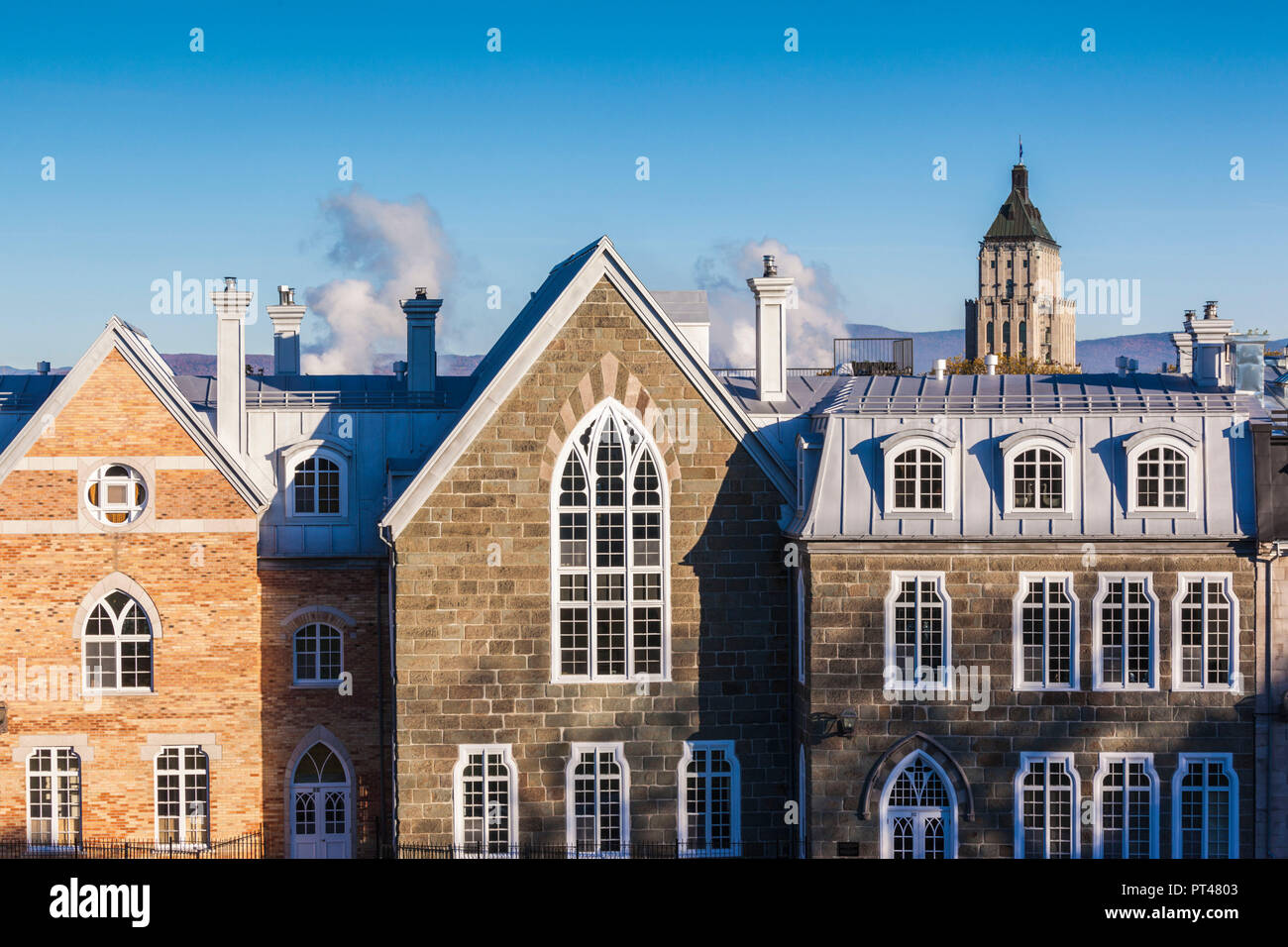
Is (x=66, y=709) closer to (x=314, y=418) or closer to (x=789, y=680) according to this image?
(x=314, y=418)

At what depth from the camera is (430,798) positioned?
31.8 m

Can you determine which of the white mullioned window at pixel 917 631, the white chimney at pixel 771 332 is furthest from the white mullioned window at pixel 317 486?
the white mullioned window at pixel 917 631

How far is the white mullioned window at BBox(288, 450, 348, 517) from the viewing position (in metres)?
35.9

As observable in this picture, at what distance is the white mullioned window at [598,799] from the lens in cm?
3192

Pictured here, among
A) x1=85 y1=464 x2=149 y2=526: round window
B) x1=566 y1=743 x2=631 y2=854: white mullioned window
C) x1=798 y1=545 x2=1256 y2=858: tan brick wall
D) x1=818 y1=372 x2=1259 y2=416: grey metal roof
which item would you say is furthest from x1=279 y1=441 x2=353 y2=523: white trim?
x1=798 y1=545 x2=1256 y2=858: tan brick wall

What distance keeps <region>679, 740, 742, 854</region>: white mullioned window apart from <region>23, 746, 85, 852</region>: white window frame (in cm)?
1509

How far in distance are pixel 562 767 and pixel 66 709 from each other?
12.7 m

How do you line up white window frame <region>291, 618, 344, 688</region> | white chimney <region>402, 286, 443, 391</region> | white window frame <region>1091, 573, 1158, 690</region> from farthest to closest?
white chimney <region>402, 286, 443, 391</region>, white window frame <region>291, 618, 344, 688</region>, white window frame <region>1091, 573, 1158, 690</region>

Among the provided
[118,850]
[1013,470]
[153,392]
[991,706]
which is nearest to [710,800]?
[991,706]

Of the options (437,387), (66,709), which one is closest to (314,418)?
(437,387)

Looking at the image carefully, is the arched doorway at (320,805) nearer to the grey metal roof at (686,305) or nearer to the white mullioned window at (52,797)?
the white mullioned window at (52,797)

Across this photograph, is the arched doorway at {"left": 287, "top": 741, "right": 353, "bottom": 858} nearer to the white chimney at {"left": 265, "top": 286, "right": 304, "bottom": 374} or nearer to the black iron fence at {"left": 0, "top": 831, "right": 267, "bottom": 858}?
the black iron fence at {"left": 0, "top": 831, "right": 267, "bottom": 858}

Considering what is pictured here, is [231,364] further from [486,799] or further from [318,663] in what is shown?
[486,799]
